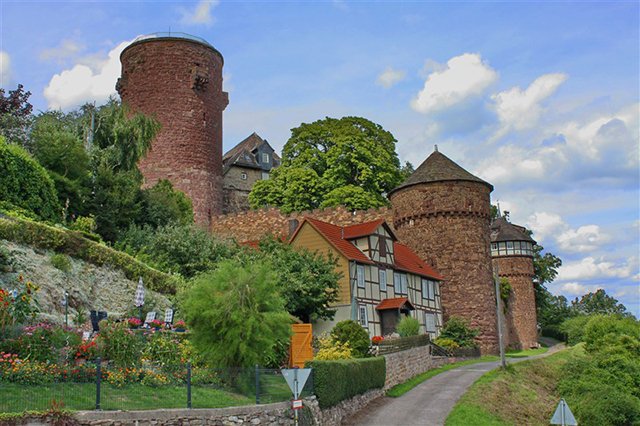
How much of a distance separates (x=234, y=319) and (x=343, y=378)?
4456 mm

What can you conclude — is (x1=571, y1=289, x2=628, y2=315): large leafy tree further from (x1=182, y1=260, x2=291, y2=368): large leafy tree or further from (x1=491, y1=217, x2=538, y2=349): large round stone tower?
→ (x1=182, y1=260, x2=291, y2=368): large leafy tree

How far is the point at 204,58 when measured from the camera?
159ft

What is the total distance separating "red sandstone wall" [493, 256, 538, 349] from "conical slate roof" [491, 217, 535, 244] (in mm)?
1541

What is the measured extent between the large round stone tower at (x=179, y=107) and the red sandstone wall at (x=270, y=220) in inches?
53.0

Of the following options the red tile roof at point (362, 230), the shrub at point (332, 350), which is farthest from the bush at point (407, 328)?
the shrub at point (332, 350)

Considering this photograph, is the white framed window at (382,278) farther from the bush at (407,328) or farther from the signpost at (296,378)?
the signpost at (296,378)

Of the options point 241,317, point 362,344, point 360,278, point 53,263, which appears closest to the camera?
point 241,317

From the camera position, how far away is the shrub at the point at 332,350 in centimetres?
2361

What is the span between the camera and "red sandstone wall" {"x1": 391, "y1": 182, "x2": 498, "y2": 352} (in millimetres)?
40438

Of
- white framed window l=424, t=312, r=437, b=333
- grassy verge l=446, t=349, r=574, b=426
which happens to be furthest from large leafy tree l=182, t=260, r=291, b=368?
white framed window l=424, t=312, r=437, b=333

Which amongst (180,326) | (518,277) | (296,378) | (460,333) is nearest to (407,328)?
(460,333)

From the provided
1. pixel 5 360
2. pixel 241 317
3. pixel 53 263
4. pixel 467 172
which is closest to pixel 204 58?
pixel 467 172

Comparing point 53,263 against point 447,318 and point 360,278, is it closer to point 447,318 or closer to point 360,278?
point 360,278

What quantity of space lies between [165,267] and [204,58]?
73.0 ft
